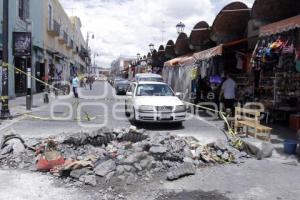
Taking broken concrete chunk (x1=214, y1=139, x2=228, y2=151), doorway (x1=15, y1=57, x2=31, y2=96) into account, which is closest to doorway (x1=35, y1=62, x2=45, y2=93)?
doorway (x1=15, y1=57, x2=31, y2=96)

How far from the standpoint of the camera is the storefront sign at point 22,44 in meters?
21.5

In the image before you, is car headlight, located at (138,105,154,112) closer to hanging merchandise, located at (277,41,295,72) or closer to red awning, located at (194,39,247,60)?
hanging merchandise, located at (277,41,295,72)

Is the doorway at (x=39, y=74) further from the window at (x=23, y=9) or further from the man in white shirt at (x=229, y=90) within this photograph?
the man in white shirt at (x=229, y=90)

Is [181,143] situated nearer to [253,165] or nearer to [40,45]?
[253,165]

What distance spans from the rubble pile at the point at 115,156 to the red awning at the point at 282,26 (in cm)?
419

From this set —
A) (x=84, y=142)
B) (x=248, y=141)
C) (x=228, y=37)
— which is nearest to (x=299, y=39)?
(x=248, y=141)

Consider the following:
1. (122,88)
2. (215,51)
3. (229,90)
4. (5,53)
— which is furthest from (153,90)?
(122,88)

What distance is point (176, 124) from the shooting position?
50.1 feet

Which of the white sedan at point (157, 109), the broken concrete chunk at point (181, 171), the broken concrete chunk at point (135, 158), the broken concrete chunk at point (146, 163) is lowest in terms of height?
the broken concrete chunk at point (181, 171)

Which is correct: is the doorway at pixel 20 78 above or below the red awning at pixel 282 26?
below

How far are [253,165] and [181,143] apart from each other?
65.5 inches

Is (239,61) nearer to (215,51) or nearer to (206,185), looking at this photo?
(215,51)

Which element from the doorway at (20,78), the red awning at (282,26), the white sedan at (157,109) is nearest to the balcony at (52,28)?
the doorway at (20,78)

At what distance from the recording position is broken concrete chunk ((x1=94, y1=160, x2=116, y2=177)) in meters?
7.59
